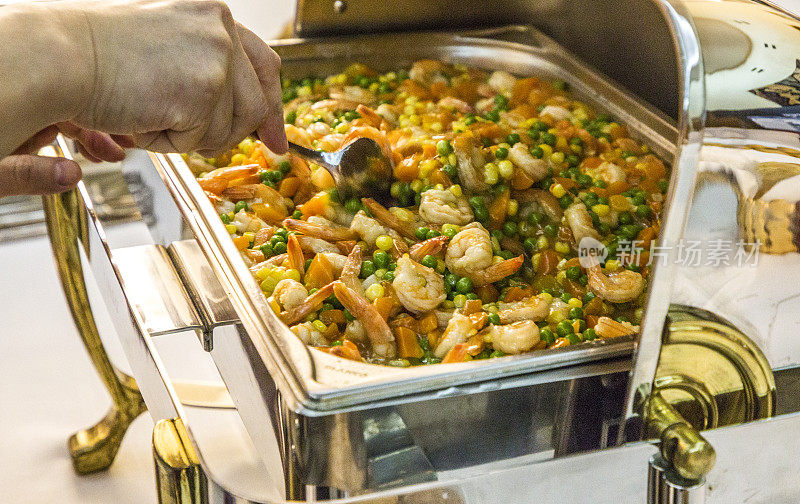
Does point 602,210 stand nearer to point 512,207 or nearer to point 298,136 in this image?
point 512,207

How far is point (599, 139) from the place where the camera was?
1783 mm

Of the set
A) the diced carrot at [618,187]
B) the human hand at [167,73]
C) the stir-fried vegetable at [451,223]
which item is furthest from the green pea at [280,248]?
the diced carrot at [618,187]

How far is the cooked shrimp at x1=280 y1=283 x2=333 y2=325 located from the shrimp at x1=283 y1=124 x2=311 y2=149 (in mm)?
559

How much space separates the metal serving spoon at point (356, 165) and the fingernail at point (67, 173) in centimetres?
50

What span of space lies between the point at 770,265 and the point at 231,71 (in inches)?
27.9

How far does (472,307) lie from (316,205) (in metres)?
0.44

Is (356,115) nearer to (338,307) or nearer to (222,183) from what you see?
(222,183)

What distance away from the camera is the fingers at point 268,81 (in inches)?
47.6

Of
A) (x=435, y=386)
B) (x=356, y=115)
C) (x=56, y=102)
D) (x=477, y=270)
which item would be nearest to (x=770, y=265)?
(x=435, y=386)

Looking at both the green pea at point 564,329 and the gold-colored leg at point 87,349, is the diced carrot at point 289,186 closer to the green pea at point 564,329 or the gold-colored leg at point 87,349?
the gold-colored leg at point 87,349

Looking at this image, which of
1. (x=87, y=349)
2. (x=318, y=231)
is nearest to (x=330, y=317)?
(x=318, y=231)

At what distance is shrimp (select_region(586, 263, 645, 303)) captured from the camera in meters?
1.31

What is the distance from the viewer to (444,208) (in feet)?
4.93

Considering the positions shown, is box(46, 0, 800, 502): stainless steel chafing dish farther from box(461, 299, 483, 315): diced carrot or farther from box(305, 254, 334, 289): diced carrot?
box(461, 299, 483, 315): diced carrot
